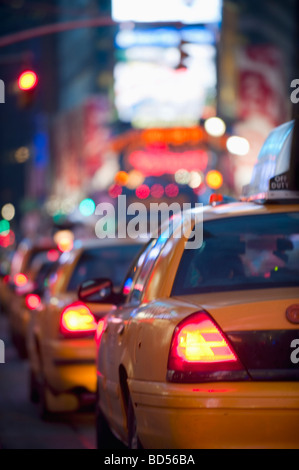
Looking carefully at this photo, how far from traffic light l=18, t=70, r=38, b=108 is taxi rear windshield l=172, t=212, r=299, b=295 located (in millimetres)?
15676

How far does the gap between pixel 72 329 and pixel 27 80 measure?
11.8m

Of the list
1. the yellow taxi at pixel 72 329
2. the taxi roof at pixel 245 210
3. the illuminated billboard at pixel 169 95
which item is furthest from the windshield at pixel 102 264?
the illuminated billboard at pixel 169 95

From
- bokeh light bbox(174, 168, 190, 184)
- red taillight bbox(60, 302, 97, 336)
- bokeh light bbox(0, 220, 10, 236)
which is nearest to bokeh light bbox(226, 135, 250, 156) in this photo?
red taillight bbox(60, 302, 97, 336)

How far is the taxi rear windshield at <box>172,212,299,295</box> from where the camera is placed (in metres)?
5.91

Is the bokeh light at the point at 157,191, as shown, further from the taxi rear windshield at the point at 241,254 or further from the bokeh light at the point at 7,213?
the bokeh light at the point at 7,213

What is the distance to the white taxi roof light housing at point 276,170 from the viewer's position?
6598 millimetres

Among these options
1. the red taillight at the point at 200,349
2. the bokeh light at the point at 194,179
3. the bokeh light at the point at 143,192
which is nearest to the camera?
the red taillight at the point at 200,349

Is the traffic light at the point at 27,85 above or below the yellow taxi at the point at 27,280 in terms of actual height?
above

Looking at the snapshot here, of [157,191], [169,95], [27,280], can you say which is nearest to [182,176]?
[157,191]

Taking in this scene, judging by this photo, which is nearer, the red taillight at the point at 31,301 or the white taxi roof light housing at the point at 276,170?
the white taxi roof light housing at the point at 276,170

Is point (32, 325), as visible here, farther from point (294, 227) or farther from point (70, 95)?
point (70, 95)

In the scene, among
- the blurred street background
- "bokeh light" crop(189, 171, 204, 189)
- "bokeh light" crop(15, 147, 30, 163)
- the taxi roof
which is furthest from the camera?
"bokeh light" crop(15, 147, 30, 163)

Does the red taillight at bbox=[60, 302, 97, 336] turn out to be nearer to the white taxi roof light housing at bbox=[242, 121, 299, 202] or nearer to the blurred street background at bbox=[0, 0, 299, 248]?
the white taxi roof light housing at bbox=[242, 121, 299, 202]

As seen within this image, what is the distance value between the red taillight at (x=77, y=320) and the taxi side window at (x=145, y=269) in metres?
3.11
